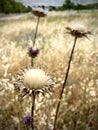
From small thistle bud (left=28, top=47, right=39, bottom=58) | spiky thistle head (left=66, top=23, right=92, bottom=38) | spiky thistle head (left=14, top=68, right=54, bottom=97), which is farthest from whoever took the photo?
small thistle bud (left=28, top=47, right=39, bottom=58)

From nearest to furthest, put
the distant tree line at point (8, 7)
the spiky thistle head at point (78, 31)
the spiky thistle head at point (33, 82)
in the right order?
1. the spiky thistle head at point (33, 82)
2. the spiky thistle head at point (78, 31)
3. the distant tree line at point (8, 7)

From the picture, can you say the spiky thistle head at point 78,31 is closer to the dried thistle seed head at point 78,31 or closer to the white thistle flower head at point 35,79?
the dried thistle seed head at point 78,31

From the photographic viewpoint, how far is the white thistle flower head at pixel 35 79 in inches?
48.9

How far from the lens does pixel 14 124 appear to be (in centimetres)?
205

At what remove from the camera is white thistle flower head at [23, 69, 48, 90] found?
4.07 feet

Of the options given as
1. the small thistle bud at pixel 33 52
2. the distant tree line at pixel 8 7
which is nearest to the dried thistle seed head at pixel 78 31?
the small thistle bud at pixel 33 52

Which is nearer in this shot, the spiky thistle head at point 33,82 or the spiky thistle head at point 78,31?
the spiky thistle head at point 33,82

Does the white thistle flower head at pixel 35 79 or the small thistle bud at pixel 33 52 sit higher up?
the white thistle flower head at pixel 35 79

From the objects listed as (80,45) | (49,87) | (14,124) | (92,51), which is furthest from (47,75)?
(80,45)

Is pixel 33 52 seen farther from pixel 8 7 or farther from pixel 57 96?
pixel 8 7

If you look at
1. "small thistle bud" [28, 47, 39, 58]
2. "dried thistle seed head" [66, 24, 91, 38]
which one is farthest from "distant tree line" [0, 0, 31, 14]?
"dried thistle seed head" [66, 24, 91, 38]

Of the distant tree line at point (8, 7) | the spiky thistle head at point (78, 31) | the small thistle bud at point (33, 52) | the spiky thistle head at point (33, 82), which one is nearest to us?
the spiky thistle head at point (33, 82)

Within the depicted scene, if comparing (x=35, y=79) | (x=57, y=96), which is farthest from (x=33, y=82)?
(x=57, y=96)

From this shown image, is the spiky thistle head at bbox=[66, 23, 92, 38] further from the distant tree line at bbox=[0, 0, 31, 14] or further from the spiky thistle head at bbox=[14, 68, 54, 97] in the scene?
the distant tree line at bbox=[0, 0, 31, 14]
